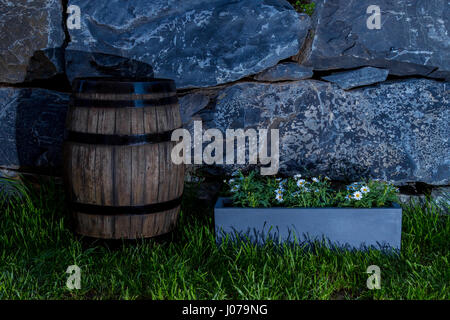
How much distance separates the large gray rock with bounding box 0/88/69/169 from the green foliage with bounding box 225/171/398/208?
1.15 meters

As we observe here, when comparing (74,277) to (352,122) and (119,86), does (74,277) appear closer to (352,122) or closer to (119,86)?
(119,86)

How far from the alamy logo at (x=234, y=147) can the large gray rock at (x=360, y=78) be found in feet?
1.54

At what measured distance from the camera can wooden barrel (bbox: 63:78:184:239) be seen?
2.41m

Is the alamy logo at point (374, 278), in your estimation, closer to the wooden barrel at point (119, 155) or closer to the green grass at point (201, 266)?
the green grass at point (201, 266)

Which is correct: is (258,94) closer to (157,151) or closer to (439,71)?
(157,151)

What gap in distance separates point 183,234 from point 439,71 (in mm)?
1766

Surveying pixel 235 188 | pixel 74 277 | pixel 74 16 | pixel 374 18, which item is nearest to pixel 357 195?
pixel 235 188

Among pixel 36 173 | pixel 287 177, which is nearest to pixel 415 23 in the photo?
pixel 287 177

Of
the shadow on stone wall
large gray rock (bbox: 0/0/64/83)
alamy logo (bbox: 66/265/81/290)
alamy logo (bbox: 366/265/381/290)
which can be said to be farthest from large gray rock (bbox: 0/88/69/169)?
alamy logo (bbox: 366/265/381/290)

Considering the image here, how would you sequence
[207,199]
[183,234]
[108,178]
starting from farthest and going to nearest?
[207,199] → [183,234] → [108,178]

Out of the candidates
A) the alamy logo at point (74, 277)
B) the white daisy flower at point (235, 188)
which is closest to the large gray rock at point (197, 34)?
the white daisy flower at point (235, 188)

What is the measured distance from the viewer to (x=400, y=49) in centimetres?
292

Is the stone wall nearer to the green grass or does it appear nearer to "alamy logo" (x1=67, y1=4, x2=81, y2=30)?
"alamy logo" (x1=67, y1=4, x2=81, y2=30)

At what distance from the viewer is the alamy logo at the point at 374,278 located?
221 centimetres
